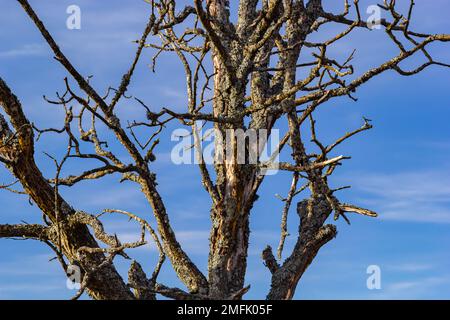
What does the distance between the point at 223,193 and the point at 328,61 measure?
1887mm

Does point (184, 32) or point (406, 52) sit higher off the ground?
point (184, 32)

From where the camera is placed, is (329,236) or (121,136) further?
(329,236)

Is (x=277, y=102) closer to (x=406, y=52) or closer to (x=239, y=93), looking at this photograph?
(x=239, y=93)

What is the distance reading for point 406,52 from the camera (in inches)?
266

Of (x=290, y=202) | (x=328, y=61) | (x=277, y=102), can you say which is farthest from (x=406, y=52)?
(x=290, y=202)

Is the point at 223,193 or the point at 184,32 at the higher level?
the point at 184,32

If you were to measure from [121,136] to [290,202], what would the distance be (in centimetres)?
204

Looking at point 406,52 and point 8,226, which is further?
point 8,226

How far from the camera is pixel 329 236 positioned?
25.1 feet

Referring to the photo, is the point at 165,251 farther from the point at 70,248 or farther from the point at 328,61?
the point at 328,61

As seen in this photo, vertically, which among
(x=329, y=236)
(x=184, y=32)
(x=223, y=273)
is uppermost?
(x=184, y=32)
